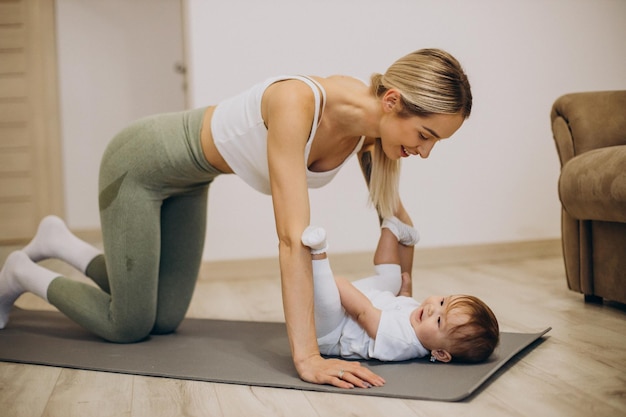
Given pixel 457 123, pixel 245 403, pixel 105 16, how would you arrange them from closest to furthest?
pixel 245 403, pixel 457 123, pixel 105 16

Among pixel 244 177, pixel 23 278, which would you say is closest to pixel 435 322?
pixel 244 177

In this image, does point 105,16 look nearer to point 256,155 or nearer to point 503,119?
point 503,119

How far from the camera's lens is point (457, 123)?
1.72m

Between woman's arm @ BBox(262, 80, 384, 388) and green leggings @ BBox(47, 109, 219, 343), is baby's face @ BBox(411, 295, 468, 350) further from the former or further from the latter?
green leggings @ BBox(47, 109, 219, 343)

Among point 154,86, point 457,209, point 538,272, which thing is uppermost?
point 154,86

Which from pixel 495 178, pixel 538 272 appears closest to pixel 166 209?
pixel 538 272

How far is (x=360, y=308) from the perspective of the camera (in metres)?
1.78

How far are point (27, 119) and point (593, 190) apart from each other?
163 inches

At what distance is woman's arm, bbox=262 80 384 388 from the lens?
162cm

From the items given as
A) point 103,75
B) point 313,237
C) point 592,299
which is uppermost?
point 103,75

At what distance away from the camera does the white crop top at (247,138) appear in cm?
187

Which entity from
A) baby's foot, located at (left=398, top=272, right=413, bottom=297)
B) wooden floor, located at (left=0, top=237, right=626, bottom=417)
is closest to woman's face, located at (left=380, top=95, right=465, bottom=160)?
baby's foot, located at (left=398, top=272, right=413, bottom=297)

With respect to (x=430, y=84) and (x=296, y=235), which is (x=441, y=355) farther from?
(x=430, y=84)

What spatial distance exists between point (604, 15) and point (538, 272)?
1.56 m
